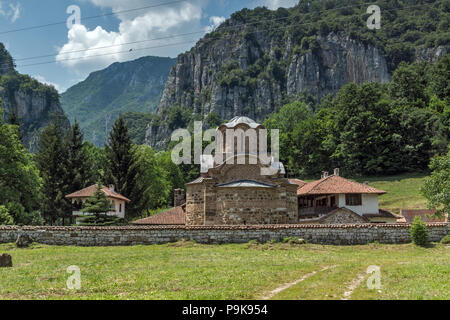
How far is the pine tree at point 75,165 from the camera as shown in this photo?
42031mm

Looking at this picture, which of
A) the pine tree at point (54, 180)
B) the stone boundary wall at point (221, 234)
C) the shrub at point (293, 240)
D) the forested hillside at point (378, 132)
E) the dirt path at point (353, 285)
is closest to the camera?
the dirt path at point (353, 285)

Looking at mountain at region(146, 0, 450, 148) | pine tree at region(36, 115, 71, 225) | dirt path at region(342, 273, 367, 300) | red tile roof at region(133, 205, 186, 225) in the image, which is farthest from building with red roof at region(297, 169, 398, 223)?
mountain at region(146, 0, 450, 148)

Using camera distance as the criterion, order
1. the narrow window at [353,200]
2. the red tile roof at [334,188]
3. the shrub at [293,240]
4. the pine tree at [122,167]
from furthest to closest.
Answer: the pine tree at [122,167] → the narrow window at [353,200] → the red tile roof at [334,188] → the shrub at [293,240]

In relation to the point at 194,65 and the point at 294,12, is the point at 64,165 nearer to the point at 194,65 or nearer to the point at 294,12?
the point at 194,65

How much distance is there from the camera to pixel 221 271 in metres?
13.2

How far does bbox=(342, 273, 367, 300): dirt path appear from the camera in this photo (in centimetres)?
947

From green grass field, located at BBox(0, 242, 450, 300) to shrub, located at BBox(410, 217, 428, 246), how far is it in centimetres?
51

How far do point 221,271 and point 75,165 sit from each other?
33.6m

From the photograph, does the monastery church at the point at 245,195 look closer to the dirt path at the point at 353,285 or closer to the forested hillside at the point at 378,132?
the dirt path at the point at 353,285

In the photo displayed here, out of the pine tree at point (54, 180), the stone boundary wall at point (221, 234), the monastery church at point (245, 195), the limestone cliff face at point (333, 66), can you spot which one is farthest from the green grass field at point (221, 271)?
the limestone cliff face at point (333, 66)

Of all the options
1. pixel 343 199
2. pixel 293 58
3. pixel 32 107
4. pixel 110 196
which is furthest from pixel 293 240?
pixel 293 58

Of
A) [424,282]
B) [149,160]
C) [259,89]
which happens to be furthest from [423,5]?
[424,282]

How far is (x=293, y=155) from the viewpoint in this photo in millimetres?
66438

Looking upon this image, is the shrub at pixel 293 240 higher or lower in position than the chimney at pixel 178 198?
lower
